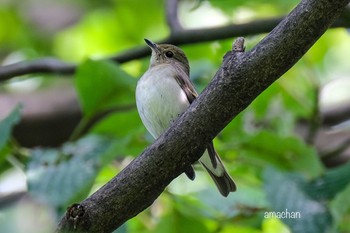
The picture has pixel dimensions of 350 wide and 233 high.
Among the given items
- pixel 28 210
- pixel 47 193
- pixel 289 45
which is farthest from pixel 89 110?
pixel 28 210

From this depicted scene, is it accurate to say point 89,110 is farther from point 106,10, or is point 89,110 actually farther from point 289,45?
point 106,10

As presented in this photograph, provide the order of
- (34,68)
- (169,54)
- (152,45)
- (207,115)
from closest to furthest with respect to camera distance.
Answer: (207,115)
(34,68)
(152,45)
(169,54)

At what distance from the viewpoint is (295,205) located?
369cm

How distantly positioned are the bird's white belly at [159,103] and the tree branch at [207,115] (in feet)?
4.42

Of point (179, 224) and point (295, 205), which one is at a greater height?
point (295, 205)

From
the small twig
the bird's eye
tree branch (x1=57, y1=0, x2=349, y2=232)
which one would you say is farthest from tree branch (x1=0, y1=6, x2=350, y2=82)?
tree branch (x1=57, y1=0, x2=349, y2=232)

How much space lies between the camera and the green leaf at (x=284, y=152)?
146 inches

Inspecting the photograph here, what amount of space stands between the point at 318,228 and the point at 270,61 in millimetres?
1648

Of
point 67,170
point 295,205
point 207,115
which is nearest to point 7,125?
point 67,170

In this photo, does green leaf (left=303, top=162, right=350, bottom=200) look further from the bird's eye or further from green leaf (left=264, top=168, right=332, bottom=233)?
the bird's eye

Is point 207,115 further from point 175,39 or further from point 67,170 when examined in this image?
point 175,39

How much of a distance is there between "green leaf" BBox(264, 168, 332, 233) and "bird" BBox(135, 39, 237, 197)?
0.85ft

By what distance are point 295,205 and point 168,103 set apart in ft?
2.65

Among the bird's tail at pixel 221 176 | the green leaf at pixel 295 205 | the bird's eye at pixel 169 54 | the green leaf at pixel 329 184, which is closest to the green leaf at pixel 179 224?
the bird's tail at pixel 221 176
